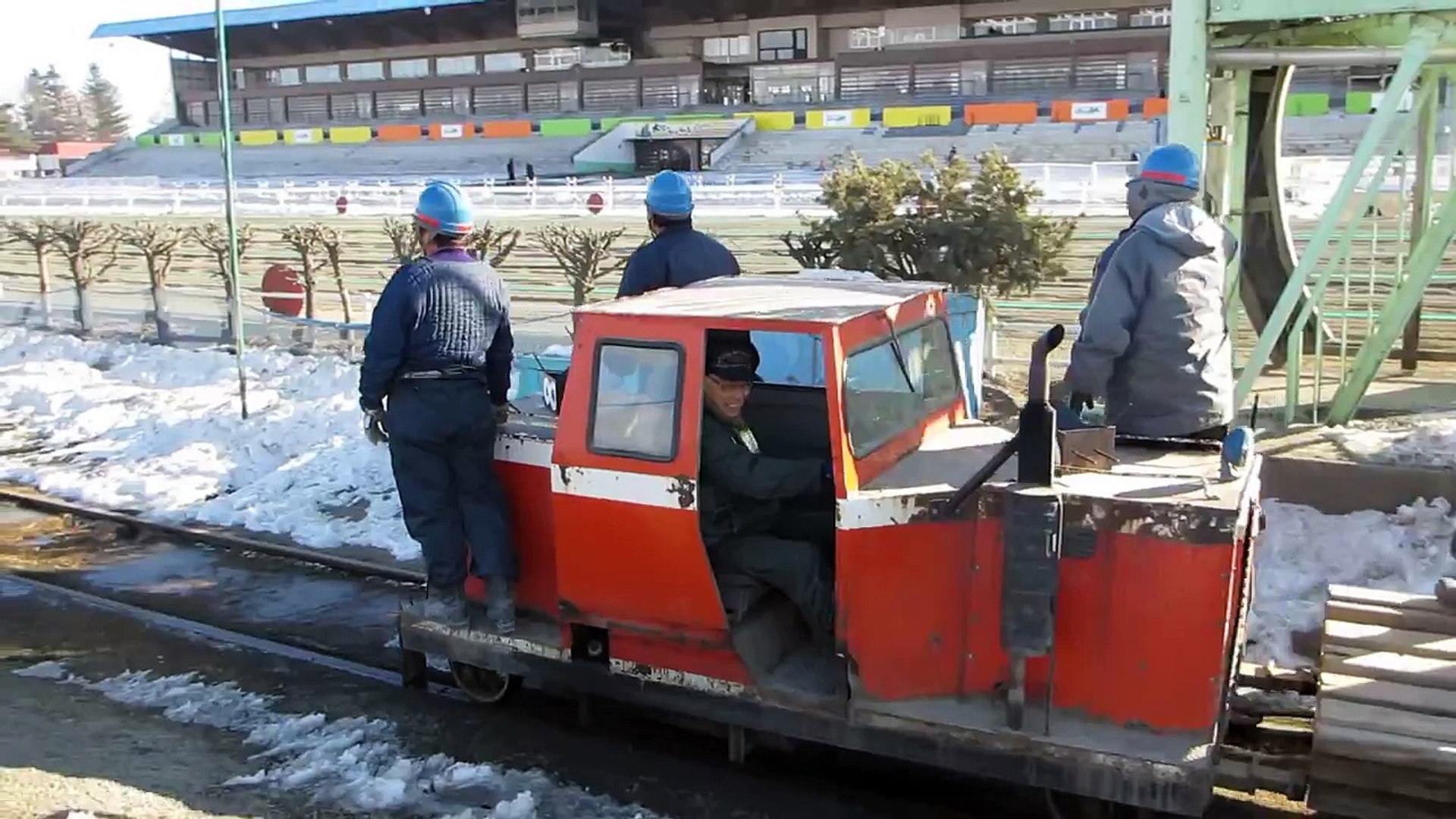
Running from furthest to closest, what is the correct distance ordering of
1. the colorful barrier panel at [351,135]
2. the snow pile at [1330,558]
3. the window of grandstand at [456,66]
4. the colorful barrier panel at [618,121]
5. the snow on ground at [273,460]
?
1. the window of grandstand at [456,66]
2. the colorful barrier panel at [351,135]
3. the colorful barrier panel at [618,121]
4. the snow on ground at [273,460]
5. the snow pile at [1330,558]

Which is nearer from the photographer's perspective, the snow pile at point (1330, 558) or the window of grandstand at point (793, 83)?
the snow pile at point (1330, 558)

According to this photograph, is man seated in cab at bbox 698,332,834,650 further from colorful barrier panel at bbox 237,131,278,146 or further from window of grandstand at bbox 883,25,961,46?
colorful barrier panel at bbox 237,131,278,146

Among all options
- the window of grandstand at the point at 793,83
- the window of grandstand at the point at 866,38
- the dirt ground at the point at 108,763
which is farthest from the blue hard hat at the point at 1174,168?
the window of grandstand at the point at 866,38

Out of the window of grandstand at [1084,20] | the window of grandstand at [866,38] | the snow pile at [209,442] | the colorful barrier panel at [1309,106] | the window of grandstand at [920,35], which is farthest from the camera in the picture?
the window of grandstand at [866,38]

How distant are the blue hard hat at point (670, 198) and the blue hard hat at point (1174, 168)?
235 centimetres

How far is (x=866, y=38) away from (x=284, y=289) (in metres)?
43.7

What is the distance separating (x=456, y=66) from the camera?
65000 millimetres

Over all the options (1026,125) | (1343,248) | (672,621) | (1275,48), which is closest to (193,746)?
(672,621)

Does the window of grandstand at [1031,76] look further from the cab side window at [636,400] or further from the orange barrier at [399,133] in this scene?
the cab side window at [636,400]

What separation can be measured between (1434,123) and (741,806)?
8.25m

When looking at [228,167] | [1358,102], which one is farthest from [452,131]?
[228,167]

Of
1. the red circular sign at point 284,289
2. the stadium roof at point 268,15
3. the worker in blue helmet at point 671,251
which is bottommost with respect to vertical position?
the red circular sign at point 284,289

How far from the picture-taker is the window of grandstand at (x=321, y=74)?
2694 inches

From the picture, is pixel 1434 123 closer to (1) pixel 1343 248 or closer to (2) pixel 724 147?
(1) pixel 1343 248
